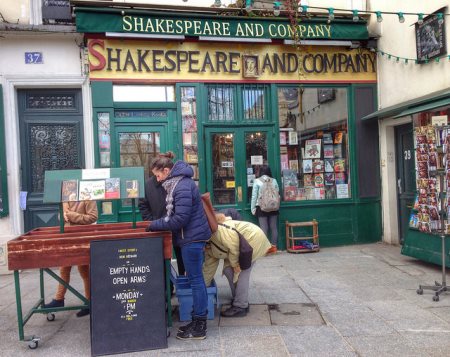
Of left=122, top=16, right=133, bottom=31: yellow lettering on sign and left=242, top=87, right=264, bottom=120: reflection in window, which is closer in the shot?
left=122, top=16, right=133, bottom=31: yellow lettering on sign

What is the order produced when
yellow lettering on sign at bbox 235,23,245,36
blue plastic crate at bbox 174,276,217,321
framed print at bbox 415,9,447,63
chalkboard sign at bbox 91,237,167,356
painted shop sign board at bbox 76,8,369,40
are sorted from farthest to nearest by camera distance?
1. yellow lettering on sign at bbox 235,23,245,36
2. painted shop sign board at bbox 76,8,369,40
3. framed print at bbox 415,9,447,63
4. blue plastic crate at bbox 174,276,217,321
5. chalkboard sign at bbox 91,237,167,356

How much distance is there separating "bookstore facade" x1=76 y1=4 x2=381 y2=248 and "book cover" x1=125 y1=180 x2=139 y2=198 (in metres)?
3.31

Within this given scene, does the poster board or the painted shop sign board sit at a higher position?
the painted shop sign board

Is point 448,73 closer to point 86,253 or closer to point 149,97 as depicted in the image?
point 149,97

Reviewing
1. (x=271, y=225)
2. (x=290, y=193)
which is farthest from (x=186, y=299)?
(x=290, y=193)

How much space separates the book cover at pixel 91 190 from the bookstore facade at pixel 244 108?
10.9 ft

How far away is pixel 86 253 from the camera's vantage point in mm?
4160

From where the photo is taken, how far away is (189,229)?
4223 millimetres

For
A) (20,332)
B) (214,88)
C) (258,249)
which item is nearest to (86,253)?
(20,332)

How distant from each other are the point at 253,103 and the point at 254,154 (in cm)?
97

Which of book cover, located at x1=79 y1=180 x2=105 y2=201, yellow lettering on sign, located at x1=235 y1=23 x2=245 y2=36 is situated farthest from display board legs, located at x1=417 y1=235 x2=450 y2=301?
yellow lettering on sign, located at x1=235 y1=23 x2=245 y2=36

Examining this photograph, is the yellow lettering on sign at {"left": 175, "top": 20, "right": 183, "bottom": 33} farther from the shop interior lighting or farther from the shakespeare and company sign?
the shakespeare and company sign

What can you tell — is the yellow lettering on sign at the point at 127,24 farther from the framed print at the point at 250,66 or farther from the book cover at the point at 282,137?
the book cover at the point at 282,137

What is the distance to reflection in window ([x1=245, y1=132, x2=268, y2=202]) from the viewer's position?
27.3ft
